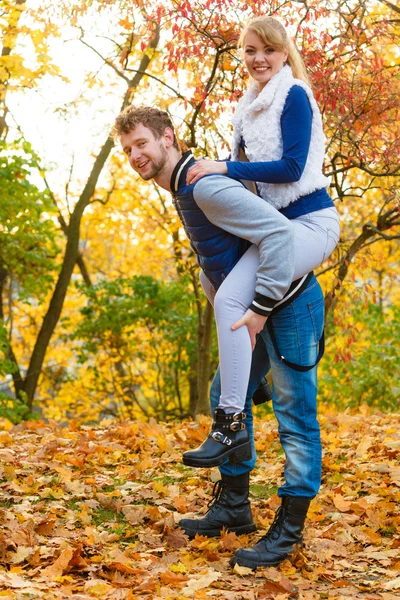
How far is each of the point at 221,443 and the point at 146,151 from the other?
1278 millimetres

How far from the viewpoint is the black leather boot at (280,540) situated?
299 centimetres

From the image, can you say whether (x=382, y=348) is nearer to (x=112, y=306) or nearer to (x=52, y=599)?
(x=112, y=306)

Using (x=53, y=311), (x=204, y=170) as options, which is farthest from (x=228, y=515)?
(x=53, y=311)

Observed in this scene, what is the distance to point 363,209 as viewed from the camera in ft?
48.3

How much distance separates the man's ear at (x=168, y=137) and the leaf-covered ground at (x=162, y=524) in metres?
1.74

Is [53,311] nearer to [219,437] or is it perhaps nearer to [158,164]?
[158,164]

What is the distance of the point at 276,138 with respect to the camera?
118 inches

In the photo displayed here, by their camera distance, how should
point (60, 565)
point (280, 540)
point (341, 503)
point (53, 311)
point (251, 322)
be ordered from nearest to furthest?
point (60, 565) → point (251, 322) → point (280, 540) → point (341, 503) → point (53, 311)

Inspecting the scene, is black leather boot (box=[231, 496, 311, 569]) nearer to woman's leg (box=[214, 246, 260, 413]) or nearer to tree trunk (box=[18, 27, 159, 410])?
woman's leg (box=[214, 246, 260, 413])

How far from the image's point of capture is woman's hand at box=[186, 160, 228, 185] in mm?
2965

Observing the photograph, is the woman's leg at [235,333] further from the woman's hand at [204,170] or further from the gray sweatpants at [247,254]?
the woman's hand at [204,170]

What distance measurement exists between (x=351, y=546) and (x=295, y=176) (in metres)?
1.73

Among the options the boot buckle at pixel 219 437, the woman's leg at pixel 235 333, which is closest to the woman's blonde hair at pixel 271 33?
the woman's leg at pixel 235 333

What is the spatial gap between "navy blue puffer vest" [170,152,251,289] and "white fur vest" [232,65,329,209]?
0.81ft
